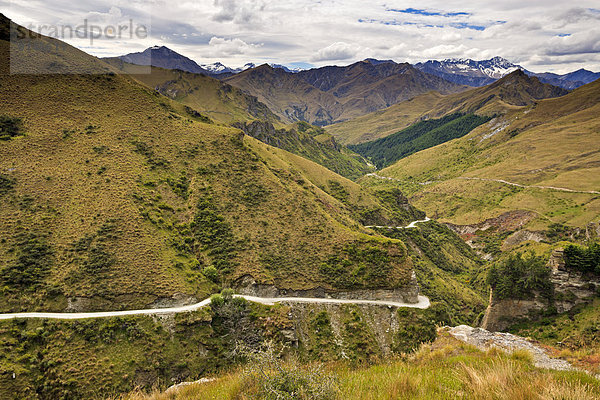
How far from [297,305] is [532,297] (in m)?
37.3

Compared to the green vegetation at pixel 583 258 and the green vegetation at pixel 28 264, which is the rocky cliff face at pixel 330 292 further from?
the green vegetation at pixel 28 264

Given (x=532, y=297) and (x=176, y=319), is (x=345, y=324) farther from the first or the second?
(x=532, y=297)

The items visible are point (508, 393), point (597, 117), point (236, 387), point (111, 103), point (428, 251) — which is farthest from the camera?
point (597, 117)

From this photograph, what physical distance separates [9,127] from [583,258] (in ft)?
338

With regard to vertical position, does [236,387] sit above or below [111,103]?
below

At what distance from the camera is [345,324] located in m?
48.9

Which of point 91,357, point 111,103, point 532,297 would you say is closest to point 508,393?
point 91,357

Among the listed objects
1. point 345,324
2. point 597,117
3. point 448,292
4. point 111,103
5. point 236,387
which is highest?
point 597,117

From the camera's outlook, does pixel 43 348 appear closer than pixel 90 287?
Yes

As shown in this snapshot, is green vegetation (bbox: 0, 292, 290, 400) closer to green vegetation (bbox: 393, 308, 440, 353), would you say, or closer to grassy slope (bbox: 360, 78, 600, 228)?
green vegetation (bbox: 393, 308, 440, 353)

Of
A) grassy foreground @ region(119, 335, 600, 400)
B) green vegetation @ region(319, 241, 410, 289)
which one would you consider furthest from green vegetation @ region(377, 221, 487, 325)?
grassy foreground @ region(119, 335, 600, 400)

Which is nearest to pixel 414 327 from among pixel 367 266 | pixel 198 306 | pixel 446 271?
pixel 367 266

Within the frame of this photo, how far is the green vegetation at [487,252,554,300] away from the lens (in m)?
47.5

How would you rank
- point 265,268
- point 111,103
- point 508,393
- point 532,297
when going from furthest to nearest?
point 111,103, point 265,268, point 532,297, point 508,393
